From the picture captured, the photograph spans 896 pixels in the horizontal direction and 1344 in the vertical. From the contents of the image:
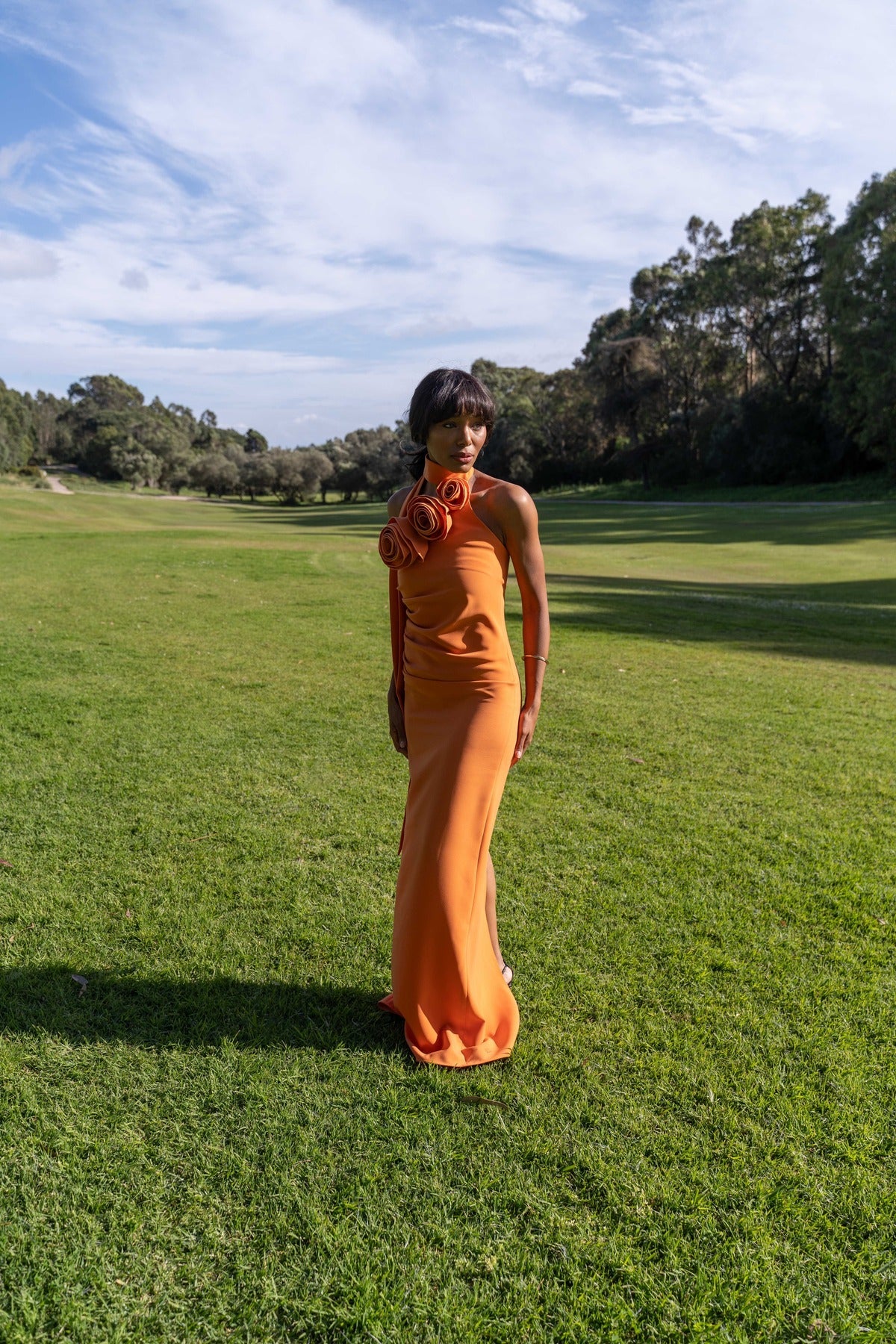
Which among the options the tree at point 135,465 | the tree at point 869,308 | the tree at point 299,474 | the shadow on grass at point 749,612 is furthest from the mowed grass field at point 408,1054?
the tree at point 135,465

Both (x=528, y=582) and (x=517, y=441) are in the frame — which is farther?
(x=517, y=441)

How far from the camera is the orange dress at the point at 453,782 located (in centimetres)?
330

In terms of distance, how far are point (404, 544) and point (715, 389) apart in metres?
63.0

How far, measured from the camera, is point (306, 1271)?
2.44m

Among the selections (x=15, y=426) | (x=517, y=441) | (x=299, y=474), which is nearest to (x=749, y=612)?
(x=517, y=441)

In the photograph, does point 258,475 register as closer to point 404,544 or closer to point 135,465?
point 135,465

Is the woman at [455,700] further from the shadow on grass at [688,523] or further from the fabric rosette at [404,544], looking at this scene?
the shadow on grass at [688,523]

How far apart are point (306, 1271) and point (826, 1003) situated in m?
2.35

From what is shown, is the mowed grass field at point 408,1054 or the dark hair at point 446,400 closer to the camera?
the mowed grass field at point 408,1054

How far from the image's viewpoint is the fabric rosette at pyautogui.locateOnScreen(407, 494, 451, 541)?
322 centimetres

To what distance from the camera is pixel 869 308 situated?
135 feet

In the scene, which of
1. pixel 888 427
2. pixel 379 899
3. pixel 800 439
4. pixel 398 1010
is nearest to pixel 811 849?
pixel 379 899

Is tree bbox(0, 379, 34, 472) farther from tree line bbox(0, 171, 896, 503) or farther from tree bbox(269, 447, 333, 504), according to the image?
tree bbox(269, 447, 333, 504)

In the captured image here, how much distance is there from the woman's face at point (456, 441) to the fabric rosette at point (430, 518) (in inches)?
6.3
